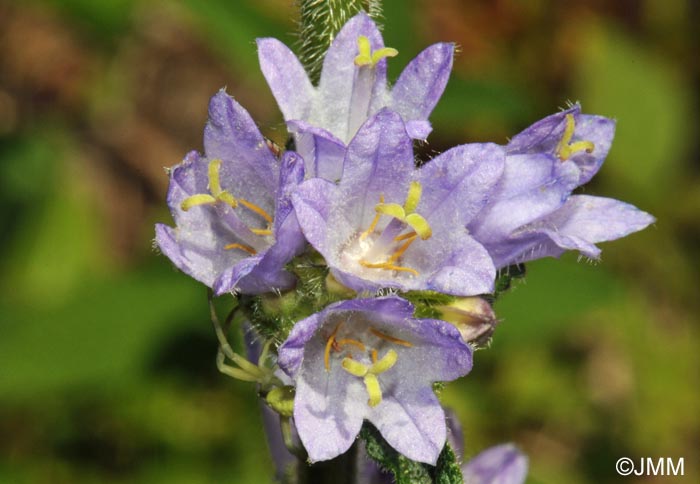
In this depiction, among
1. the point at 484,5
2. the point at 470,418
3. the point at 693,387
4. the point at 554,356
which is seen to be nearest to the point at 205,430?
the point at 470,418

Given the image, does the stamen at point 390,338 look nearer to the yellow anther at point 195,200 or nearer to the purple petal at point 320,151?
the purple petal at point 320,151

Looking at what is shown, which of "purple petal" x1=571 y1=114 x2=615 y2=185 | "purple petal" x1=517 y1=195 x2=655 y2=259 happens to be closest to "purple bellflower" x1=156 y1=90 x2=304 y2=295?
"purple petal" x1=517 y1=195 x2=655 y2=259

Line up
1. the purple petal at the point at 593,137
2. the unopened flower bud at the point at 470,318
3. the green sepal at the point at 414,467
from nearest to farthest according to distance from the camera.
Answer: the green sepal at the point at 414,467 < the unopened flower bud at the point at 470,318 < the purple petal at the point at 593,137

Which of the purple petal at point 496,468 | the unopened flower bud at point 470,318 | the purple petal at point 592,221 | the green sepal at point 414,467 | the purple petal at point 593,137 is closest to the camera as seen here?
the green sepal at point 414,467

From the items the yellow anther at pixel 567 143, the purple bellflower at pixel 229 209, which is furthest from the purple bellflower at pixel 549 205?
the purple bellflower at pixel 229 209

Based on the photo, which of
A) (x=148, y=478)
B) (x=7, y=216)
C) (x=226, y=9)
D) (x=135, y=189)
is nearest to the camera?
(x=148, y=478)

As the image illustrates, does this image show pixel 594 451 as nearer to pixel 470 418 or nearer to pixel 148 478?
pixel 470 418
